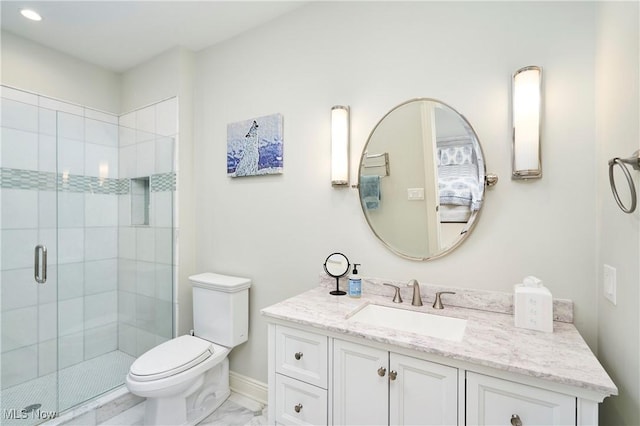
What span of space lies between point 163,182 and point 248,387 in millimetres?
1694

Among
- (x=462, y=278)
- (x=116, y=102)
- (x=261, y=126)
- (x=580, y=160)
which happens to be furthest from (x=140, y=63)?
(x=580, y=160)

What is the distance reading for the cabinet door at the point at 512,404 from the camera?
889mm

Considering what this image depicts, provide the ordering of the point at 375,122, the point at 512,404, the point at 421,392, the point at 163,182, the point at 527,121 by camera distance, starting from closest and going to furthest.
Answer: the point at 512,404 → the point at 421,392 → the point at 527,121 → the point at 375,122 → the point at 163,182

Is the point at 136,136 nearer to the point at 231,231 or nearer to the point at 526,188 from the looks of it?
the point at 231,231

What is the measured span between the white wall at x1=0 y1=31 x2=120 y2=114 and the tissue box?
11.3 ft

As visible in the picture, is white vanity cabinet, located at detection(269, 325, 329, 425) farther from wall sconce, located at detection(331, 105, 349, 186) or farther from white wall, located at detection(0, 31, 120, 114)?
white wall, located at detection(0, 31, 120, 114)

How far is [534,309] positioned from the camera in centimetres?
119

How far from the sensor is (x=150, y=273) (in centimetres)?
248

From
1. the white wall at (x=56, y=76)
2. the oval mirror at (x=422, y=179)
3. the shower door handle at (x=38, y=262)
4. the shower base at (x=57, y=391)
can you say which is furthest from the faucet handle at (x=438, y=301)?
the white wall at (x=56, y=76)

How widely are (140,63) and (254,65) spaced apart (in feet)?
4.17

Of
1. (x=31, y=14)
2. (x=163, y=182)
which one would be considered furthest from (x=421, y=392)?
(x=31, y=14)

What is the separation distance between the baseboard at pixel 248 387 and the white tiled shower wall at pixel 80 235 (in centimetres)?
64

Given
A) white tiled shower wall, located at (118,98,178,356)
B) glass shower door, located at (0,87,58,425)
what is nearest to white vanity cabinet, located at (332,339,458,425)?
white tiled shower wall, located at (118,98,178,356)

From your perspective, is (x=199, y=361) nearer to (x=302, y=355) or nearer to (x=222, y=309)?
(x=222, y=309)
